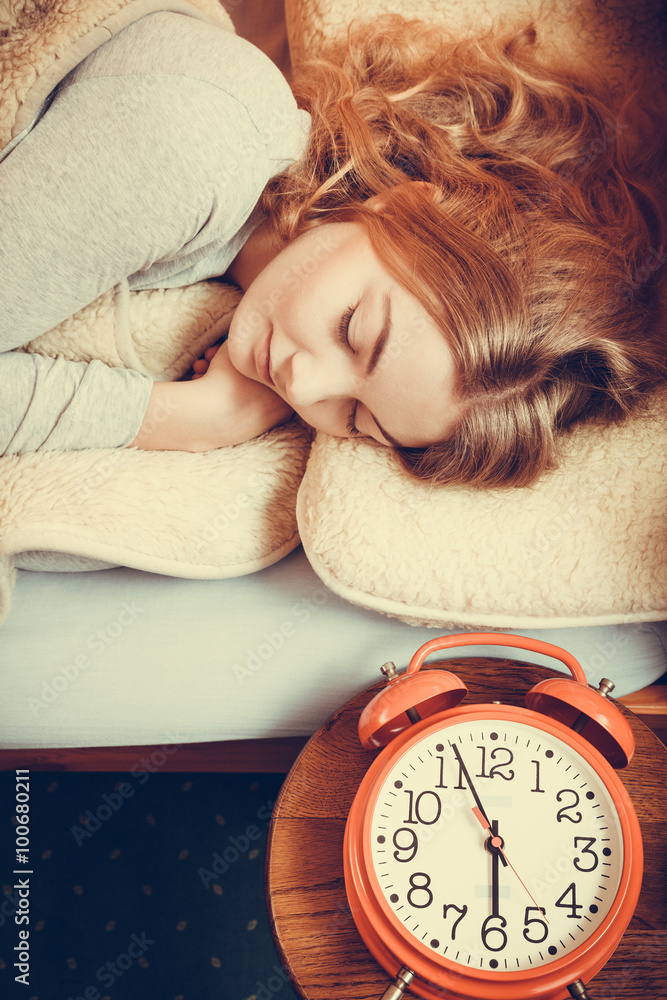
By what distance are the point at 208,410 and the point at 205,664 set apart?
1.16 feet

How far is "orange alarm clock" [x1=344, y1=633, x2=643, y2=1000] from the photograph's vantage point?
526mm

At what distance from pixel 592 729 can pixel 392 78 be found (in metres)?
0.88

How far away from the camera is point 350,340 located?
0.69 metres

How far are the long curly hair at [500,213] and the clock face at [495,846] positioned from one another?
0.32 metres

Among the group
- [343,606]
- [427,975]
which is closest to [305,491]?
[343,606]

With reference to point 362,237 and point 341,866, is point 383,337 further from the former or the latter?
point 341,866

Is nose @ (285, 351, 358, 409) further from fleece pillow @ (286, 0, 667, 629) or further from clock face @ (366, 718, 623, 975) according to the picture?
clock face @ (366, 718, 623, 975)

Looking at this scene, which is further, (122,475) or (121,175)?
(122,475)

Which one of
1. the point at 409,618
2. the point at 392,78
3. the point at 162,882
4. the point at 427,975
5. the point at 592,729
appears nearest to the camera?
the point at 427,975

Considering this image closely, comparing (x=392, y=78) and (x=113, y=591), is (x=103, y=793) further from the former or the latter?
(x=392, y=78)

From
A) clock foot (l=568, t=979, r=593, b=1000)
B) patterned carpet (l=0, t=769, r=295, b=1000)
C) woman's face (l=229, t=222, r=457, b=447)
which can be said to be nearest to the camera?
clock foot (l=568, t=979, r=593, b=1000)

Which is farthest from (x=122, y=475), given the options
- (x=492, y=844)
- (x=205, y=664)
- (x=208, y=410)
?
(x=492, y=844)

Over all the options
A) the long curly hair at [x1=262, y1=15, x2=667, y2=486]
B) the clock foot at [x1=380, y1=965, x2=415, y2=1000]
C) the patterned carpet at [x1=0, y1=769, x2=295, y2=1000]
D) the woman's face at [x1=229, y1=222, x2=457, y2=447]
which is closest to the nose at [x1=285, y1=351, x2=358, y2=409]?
the woman's face at [x1=229, y1=222, x2=457, y2=447]

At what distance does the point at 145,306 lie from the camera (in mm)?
884
